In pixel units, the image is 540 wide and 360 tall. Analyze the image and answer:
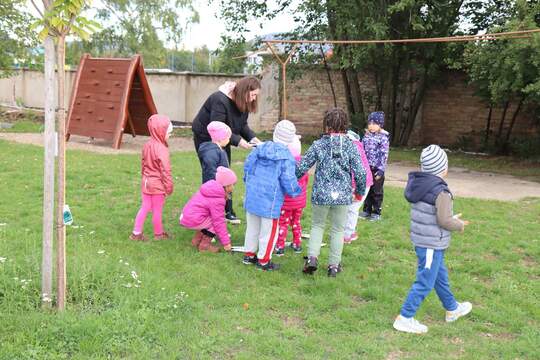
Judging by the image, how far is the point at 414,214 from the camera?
4.03 m

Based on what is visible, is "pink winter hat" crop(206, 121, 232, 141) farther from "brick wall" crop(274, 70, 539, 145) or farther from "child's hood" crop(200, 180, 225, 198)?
"brick wall" crop(274, 70, 539, 145)

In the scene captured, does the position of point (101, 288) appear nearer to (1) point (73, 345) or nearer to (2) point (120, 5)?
(1) point (73, 345)

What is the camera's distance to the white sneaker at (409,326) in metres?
4.00

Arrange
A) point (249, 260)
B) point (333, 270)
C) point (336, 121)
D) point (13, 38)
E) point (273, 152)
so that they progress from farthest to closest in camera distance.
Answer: point (13, 38) → point (249, 260) → point (333, 270) → point (273, 152) → point (336, 121)

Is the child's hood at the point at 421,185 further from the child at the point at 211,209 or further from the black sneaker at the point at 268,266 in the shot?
the child at the point at 211,209

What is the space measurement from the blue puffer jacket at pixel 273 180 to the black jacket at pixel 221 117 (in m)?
1.04

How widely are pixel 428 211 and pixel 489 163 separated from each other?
34.4 ft

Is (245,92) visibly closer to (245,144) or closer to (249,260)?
A: (245,144)

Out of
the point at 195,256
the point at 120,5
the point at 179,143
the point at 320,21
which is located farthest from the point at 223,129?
the point at 120,5

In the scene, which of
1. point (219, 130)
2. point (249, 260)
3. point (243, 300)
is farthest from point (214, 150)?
point (243, 300)

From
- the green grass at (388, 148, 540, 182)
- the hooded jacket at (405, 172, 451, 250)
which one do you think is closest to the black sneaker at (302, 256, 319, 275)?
the hooded jacket at (405, 172, 451, 250)

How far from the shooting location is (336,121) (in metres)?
4.82

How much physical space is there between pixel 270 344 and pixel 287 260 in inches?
70.7

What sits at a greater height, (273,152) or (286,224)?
(273,152)
